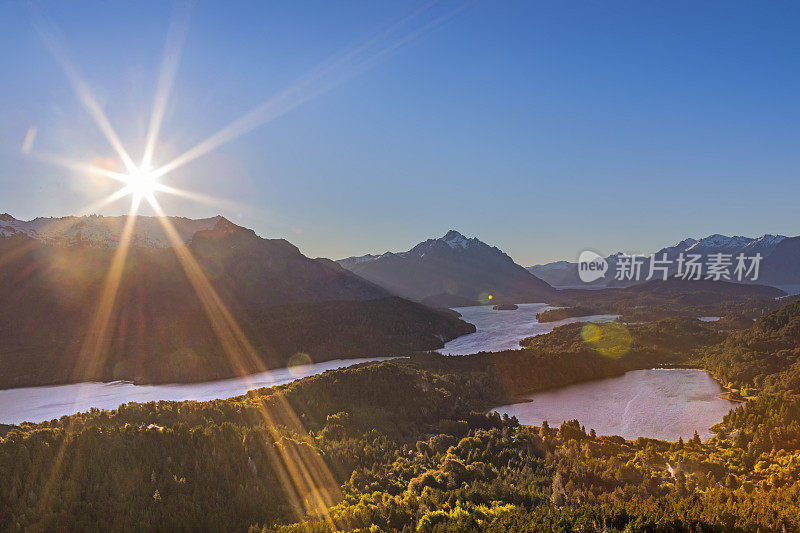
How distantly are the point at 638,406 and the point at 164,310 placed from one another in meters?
131

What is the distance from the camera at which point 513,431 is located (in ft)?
160

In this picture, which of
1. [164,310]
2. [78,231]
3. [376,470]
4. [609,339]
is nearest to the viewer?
[376,470]

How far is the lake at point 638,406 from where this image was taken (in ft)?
193

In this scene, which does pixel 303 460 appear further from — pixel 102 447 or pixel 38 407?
pixel 38 407

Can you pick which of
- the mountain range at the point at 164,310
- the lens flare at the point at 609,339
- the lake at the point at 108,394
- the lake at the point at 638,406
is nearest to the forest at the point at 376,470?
the lake at the point at 638,406

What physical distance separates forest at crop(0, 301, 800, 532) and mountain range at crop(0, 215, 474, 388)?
6612 centimetres

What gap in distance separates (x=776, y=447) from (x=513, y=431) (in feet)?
77.0

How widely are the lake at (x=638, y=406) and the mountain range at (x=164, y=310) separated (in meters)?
64.2

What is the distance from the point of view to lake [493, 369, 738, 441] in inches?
2318

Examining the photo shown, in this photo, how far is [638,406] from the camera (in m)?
71.5

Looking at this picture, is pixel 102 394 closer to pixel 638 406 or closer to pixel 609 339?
pixel 638 406

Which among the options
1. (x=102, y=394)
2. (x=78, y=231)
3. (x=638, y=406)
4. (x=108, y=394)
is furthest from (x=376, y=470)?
(x=78, y=231)

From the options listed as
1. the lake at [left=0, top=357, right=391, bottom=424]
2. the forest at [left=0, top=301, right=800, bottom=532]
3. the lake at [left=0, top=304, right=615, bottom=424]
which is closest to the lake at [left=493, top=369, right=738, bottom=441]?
the forest at [left=0, top=301, right=800, bottom=532]

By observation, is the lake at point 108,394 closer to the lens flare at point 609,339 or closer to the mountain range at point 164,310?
the mountain range at point 164,310
